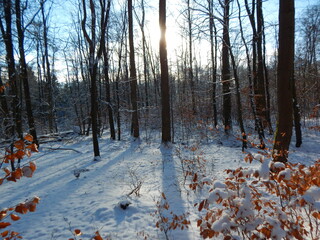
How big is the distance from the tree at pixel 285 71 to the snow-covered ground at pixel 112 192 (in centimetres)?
211

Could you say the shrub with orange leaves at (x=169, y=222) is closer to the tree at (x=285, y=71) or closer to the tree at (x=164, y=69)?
the tree at (x=285, y=71)

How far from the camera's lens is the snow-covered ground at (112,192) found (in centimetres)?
370

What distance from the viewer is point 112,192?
206 inches

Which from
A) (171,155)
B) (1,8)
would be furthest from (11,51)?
(171,155)

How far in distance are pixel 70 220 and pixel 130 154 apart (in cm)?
532

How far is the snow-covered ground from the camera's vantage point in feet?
12.1

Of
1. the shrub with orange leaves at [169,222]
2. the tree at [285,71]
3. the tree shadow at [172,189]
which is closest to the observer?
the shrub with orange leaves at [169,222]

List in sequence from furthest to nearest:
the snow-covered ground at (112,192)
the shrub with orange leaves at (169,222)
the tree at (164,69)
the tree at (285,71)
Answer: the tree at (164,69) → the tree at (285,71) → the snow-covered ground at (112,192) → the shrub with orange leaves at (169,222)

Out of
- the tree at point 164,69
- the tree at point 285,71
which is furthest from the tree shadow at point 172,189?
the tree at point 285,71

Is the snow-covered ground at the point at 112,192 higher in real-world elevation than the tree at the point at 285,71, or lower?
lower

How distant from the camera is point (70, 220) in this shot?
13.0 ft

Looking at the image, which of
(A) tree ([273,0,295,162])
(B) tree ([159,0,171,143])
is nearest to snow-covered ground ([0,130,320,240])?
(B) tree ([159,0,171,143])

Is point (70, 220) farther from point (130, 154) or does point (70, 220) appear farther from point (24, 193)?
point (130, 154)

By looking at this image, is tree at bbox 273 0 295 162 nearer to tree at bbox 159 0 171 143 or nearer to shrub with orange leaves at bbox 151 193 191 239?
shrub with orange leaves at bbox 151 193 191 239
